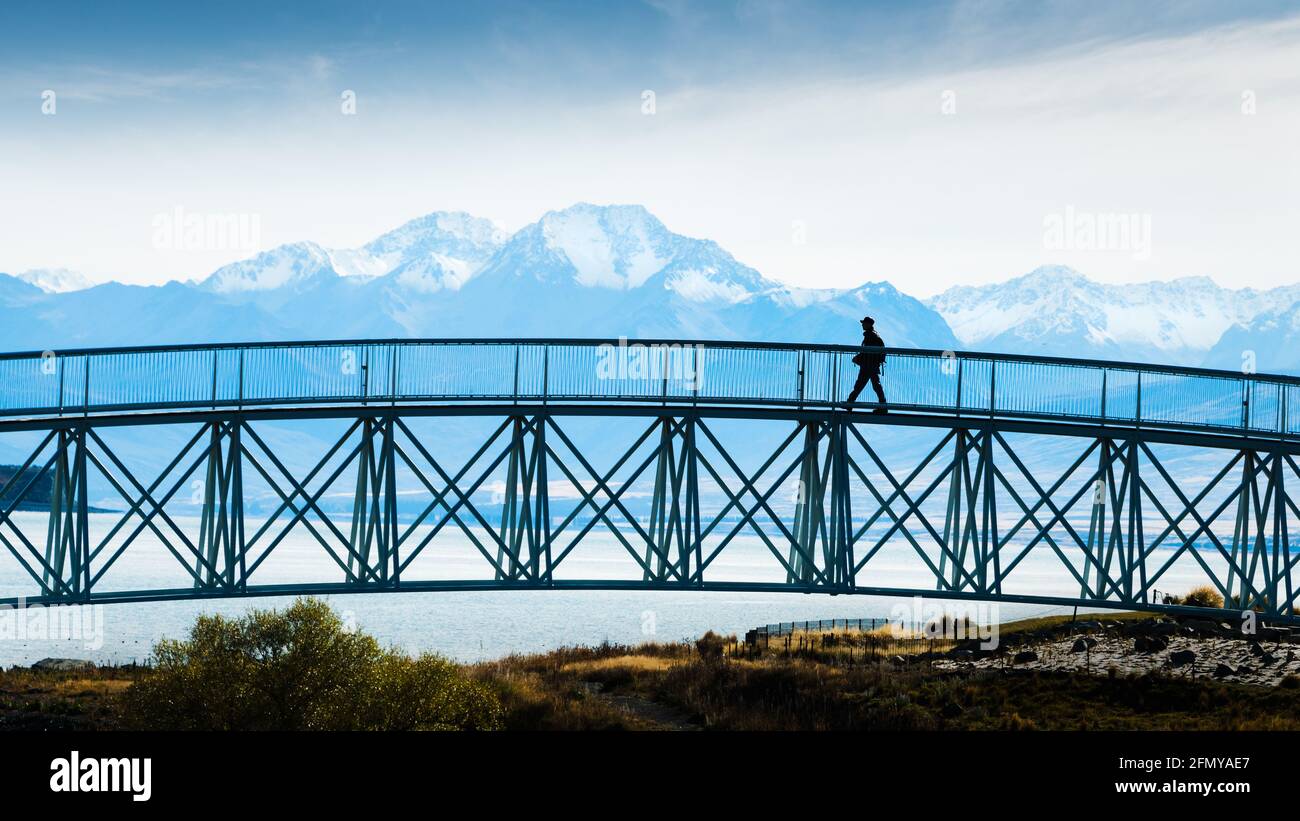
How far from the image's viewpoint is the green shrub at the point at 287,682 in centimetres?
2964

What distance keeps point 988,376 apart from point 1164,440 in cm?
422

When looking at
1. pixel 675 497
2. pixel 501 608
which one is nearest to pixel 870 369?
pixel 675 497

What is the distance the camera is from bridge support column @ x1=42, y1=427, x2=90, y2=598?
3155 centimetres

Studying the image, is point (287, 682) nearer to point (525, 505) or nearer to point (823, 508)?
point (525, 505)

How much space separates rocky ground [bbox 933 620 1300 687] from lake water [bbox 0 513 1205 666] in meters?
23.0

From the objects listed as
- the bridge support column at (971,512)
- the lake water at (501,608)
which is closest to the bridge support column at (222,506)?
the bridge support column at (971,512)

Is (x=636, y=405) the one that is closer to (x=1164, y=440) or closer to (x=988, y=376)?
(x=988, y=376)

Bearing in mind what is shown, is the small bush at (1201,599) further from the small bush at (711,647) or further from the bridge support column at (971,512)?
the small bush at (711,647)

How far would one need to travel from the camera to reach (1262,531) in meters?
34.4

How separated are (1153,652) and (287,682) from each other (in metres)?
23.5

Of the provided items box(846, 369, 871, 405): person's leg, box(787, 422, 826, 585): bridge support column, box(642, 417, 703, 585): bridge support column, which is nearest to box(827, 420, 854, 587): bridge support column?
box(787, 422, 826, 585): bridge support column

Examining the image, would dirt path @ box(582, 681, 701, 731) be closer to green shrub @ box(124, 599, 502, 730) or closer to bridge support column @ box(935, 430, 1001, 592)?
green shrub @ box(124, 599, 502, 730)

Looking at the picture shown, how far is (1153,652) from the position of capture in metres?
40.2
